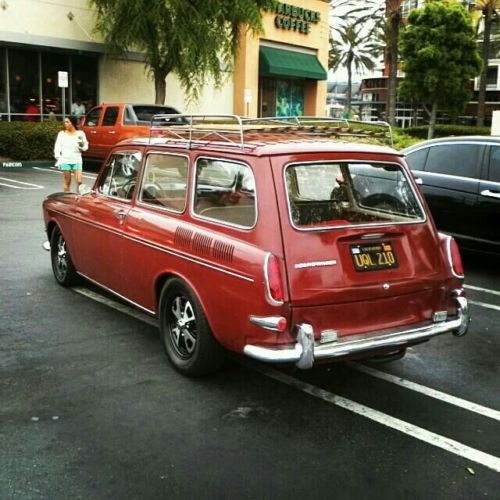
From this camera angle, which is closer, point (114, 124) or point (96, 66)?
point (114, 124)

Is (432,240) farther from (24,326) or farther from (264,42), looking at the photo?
(264,42)

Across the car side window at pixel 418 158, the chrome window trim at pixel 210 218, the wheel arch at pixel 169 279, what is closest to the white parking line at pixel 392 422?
the wheel arch at pixel 169 279

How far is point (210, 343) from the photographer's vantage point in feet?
14.7

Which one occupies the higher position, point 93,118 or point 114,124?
point 93,118

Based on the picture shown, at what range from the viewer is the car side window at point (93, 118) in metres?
18.1

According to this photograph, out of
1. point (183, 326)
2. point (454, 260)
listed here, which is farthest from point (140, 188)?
point (454, 260)

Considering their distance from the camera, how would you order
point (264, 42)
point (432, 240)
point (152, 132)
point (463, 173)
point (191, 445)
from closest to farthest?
point (191, 445)
point (432, 240)
point (152, 132)
point (463, 173)
point (264, 42)

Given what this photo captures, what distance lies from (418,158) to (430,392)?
479 centimetres

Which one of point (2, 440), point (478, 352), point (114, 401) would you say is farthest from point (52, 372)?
point (478, 352)

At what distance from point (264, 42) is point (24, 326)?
2793 cm

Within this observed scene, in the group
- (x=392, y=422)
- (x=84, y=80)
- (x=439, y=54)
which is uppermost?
(x=439, y=54)

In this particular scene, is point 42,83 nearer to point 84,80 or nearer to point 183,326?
point 84,80

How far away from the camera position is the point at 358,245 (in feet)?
14.2

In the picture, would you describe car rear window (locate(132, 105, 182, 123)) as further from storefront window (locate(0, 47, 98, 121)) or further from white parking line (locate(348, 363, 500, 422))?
white parking line (locate(348, 363, 500, 422))
